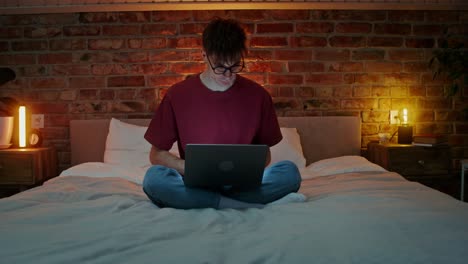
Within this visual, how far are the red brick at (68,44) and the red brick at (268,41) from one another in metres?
1.29

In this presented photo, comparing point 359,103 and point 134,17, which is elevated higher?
point 134,17

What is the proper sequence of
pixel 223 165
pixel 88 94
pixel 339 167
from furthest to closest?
pixel 88 94, pixel 339 167, pixel 223 165

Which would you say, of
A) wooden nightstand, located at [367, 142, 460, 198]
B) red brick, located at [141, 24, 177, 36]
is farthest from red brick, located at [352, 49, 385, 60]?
red brick, located at [141, 24, 177, 36]

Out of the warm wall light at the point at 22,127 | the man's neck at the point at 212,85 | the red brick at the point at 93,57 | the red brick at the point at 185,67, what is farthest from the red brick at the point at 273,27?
the warm wall light at the point at 22,127

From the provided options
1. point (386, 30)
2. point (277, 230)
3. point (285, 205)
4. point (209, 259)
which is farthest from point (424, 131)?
point (209, 259)

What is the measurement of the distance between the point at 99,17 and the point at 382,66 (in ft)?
7.21

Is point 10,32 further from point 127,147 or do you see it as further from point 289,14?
point 289,14

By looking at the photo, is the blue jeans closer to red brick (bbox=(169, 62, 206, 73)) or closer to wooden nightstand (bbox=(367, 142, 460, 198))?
wooden nightstand (bbox=(367, 142, 460, 198))

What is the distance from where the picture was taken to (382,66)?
3332 mm

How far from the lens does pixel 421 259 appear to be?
102cm

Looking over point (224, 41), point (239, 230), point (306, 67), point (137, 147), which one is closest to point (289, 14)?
point (306, 67)

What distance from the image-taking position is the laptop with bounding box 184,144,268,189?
1.46m

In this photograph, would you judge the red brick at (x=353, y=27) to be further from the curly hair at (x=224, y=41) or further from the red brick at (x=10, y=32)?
the red brick at (x=10, y=32)

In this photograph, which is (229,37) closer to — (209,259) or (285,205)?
(285,205)
